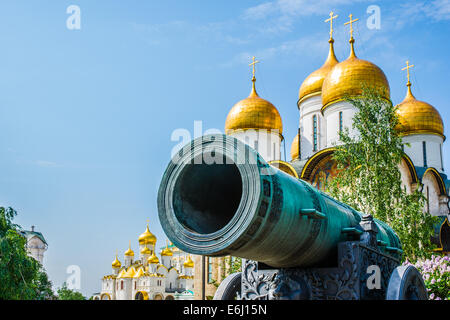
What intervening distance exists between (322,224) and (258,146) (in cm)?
2280

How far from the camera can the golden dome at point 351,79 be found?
2128 cm

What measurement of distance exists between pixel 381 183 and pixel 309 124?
11965 millimetres

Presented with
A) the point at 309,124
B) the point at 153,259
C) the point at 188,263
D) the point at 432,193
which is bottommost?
the point at 188,263

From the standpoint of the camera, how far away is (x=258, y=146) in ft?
88.0

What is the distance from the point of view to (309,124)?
85.3 feet

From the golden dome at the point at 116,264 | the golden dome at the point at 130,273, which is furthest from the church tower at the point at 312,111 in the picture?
the golden dome at the point at 116,264

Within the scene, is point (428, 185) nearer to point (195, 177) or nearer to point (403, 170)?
point (403, 170)

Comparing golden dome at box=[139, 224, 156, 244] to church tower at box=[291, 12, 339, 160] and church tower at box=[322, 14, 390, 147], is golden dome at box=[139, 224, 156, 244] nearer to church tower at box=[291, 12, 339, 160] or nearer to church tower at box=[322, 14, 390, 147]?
church tower at box=[291, 12, 339, 160]

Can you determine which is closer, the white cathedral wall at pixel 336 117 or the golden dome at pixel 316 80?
the white cathedral wall at pixel 336 117

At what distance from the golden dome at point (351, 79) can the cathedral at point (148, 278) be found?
2589 centimetres

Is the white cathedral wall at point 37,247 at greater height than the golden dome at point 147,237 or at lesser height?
lesser

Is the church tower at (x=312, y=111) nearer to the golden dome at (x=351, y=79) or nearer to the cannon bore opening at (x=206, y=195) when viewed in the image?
the golden dome at (x=351, y=79)

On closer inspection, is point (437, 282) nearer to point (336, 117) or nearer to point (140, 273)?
point (336, 117)

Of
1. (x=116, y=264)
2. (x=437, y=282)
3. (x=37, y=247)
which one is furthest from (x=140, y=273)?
(x=437, y=282)
